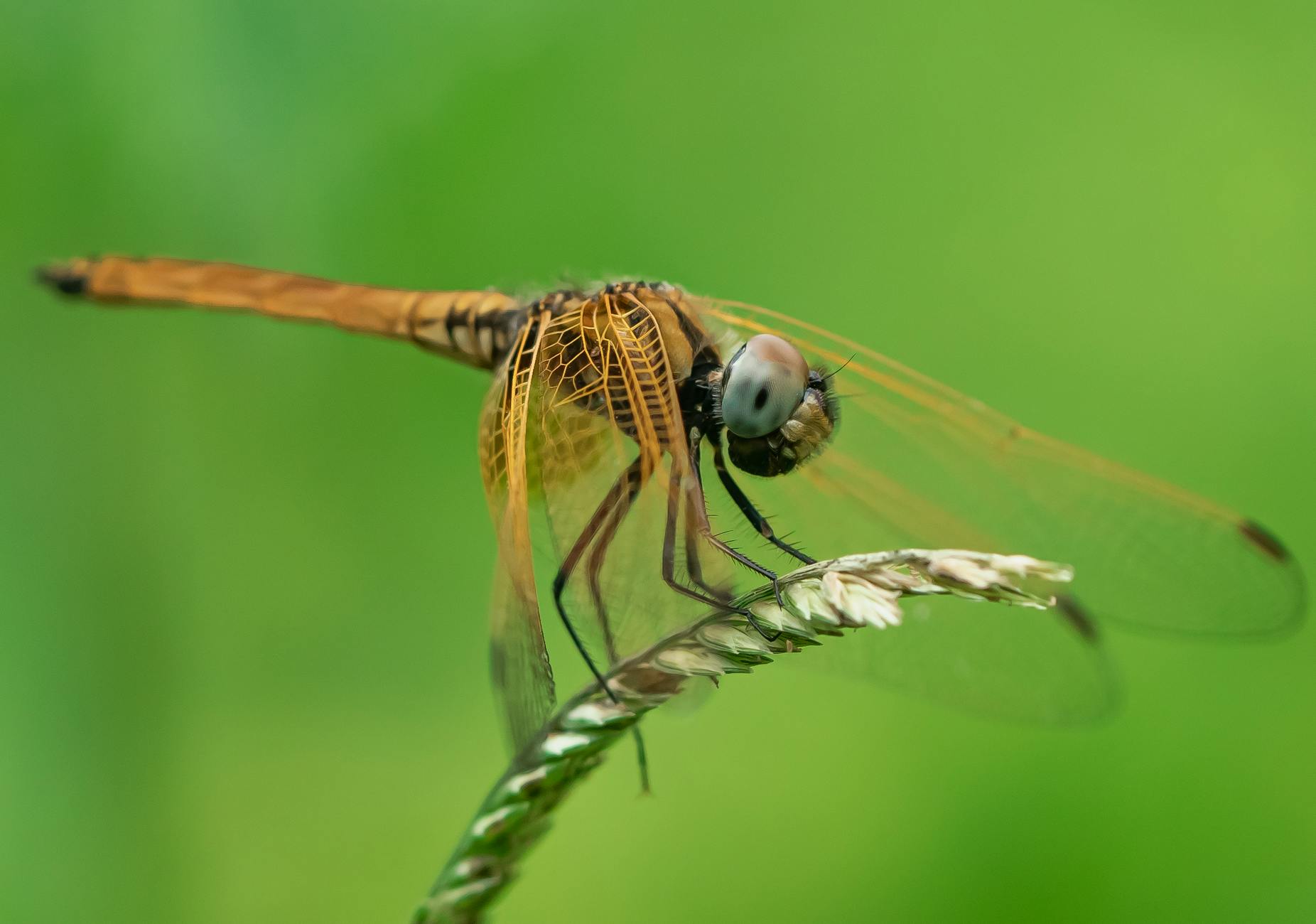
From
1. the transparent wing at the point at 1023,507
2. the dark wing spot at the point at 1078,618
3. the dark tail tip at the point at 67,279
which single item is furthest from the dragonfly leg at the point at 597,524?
the dark tail tip at the point at 67,279

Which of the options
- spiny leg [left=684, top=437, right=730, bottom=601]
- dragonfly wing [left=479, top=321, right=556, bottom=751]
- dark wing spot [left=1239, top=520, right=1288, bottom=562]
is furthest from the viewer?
dark wing spot [left=1239, top=520, right=1288, bottom=562]

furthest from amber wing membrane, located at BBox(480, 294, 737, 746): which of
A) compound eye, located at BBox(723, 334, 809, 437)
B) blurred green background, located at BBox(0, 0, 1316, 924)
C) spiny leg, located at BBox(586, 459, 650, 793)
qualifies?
blurred green background, located at BBox(0, 0, 1316, 924)

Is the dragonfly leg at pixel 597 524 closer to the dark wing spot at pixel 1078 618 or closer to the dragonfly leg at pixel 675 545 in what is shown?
the dragonfly leg at pixel 675 545

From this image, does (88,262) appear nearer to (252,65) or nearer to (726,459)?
(252,65)

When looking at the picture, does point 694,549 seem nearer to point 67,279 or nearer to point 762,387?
point 762,387

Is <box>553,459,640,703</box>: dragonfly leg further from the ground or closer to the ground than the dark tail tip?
closer to the ground

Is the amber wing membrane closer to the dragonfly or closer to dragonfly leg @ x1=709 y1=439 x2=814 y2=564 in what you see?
the dragonfly

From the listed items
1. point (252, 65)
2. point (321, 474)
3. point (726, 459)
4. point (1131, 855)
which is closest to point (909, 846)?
point (1131, 855)
